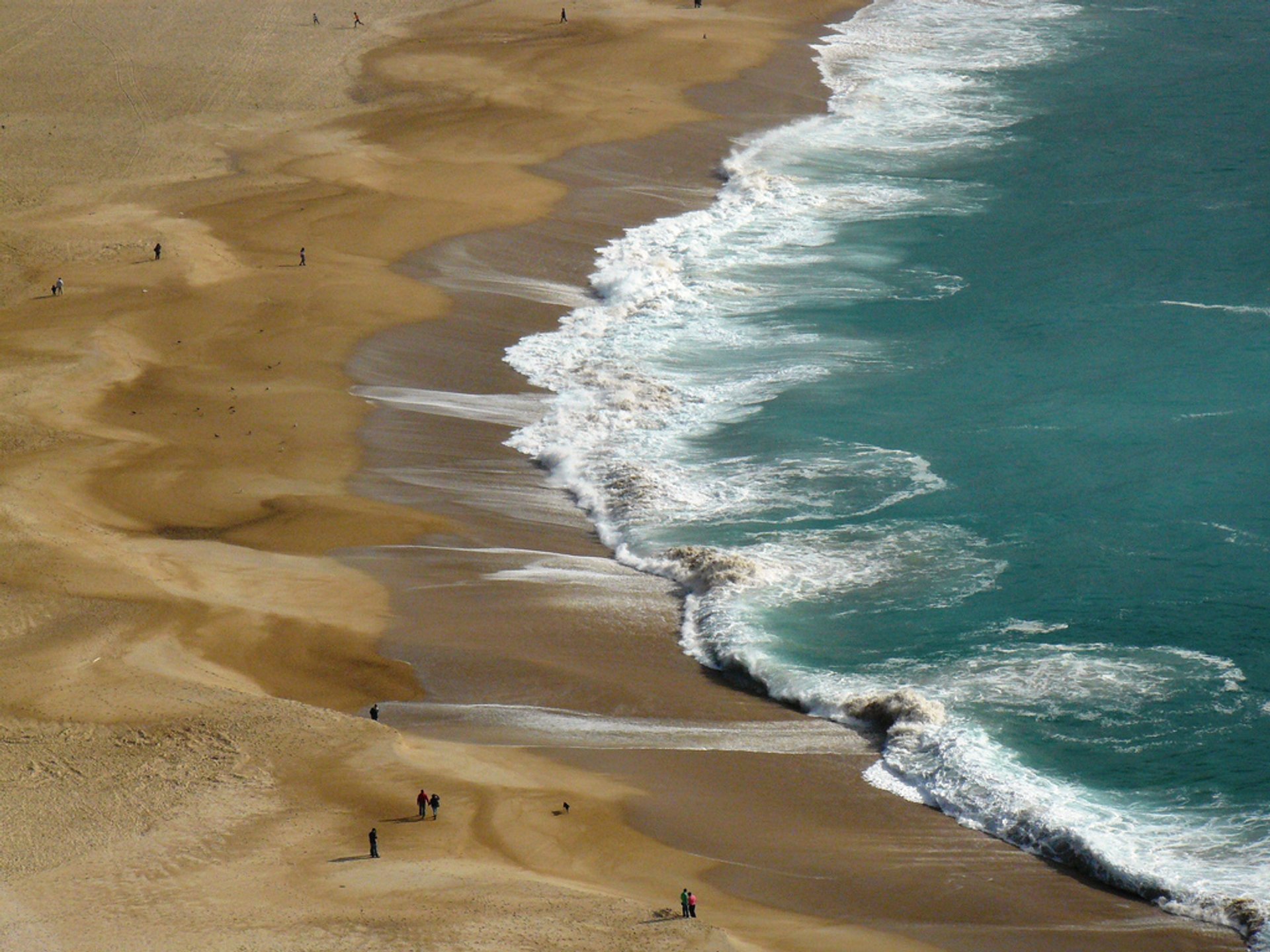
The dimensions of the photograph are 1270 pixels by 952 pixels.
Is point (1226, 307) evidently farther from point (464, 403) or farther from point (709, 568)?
point (464, 403)

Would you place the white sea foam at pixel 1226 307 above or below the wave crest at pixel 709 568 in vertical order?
above

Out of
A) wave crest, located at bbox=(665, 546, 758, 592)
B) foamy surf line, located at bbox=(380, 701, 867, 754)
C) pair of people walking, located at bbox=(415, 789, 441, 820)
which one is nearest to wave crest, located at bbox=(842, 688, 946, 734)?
foamy surf line, located at bbox=(380, 701, 867, 754)

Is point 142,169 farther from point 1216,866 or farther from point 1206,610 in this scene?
point 1216,866

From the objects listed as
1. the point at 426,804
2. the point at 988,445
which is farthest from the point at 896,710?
the point at 988,445

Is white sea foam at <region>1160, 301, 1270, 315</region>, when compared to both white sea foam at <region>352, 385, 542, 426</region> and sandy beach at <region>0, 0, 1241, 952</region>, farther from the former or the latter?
white sea foam at <region>352, 385, 542, 426</region>

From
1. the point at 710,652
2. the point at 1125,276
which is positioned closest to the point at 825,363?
the point at 1125,276

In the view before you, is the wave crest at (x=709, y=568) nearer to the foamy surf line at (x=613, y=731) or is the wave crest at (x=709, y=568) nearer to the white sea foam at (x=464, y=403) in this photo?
the foamy surf line at (x=613, y=731)

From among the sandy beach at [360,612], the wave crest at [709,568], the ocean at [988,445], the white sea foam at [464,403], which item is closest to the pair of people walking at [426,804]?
the sandy beach at [360,612]
